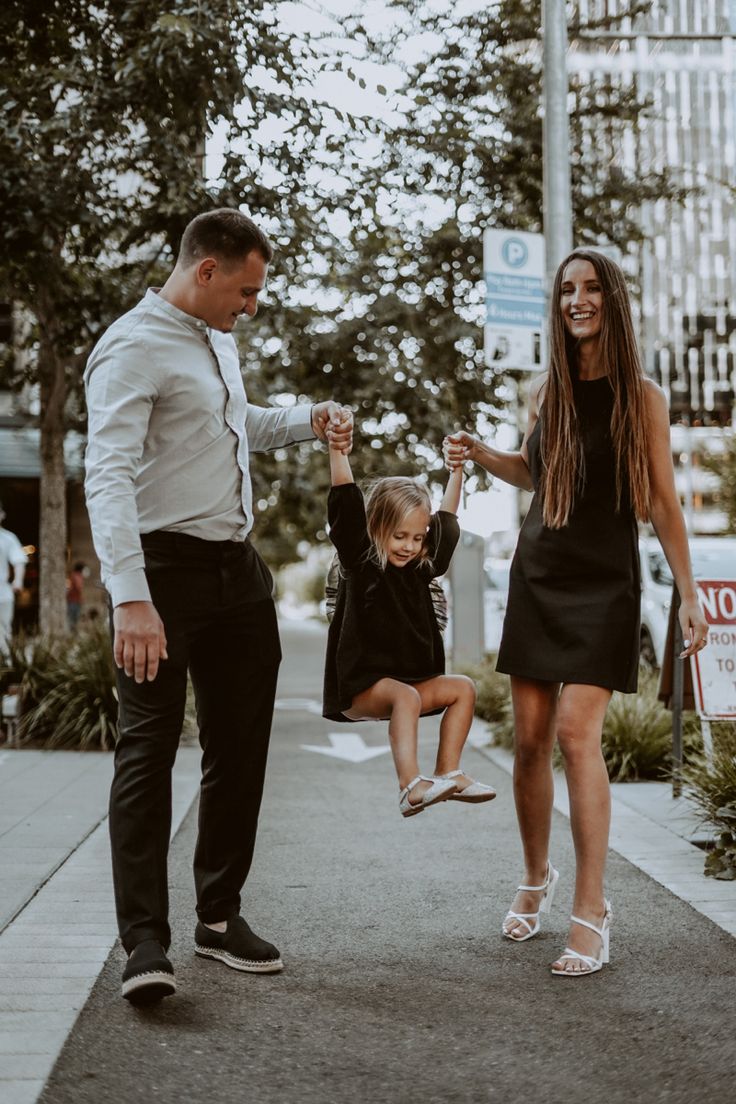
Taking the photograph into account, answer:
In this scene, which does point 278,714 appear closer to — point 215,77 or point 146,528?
point 215,77

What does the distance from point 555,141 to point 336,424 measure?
6.40 metres

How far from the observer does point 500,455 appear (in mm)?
4469

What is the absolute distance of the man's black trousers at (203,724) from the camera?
11.9ft

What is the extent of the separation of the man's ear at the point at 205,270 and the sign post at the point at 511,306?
18.1ft

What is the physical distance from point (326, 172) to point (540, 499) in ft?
21.3

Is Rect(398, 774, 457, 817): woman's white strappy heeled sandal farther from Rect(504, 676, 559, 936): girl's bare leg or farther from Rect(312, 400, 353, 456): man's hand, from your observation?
Rect(312, 400, 353, 456): man's hand

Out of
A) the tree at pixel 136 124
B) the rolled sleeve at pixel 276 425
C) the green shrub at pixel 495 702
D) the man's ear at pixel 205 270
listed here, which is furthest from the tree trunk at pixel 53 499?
the man's ear at pixel 205 270

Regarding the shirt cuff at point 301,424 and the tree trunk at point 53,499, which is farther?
the tree trunk at point 53,499

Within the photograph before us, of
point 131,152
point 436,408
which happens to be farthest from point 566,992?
point 436,408

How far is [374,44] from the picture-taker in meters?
11.2

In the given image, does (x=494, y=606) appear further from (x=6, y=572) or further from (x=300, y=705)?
(x=6, y=572)

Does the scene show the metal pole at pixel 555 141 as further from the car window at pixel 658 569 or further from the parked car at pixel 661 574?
the car window at pixel 658 569

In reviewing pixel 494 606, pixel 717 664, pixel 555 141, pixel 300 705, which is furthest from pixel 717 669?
pixel 494 606

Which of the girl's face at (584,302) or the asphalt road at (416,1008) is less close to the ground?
the girl's face at (584,302)
